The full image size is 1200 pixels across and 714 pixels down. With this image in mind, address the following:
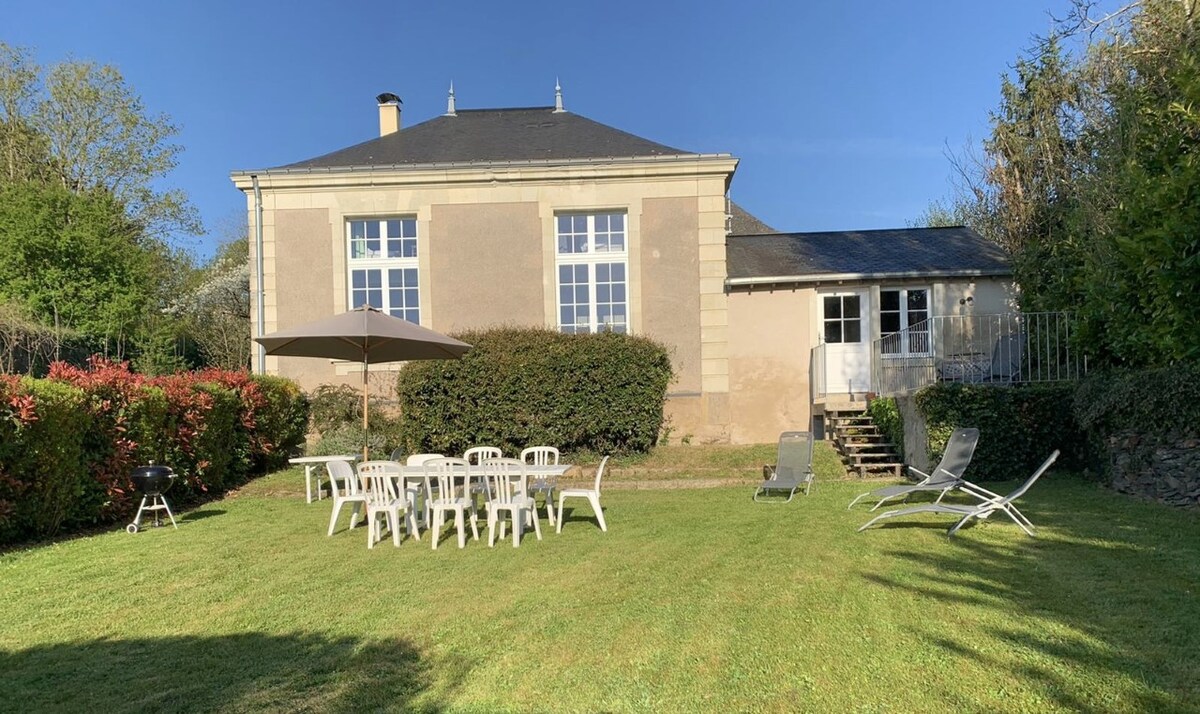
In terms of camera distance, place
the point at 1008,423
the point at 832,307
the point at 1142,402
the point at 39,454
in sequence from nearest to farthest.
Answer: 1. the point at 39,454
2. the point at 1142,402
3. the point at 1008,423
4. the point at 832,307

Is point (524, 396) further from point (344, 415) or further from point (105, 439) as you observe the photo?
point (105, 439)

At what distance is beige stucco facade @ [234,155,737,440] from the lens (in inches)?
552

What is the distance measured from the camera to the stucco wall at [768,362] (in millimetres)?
14094

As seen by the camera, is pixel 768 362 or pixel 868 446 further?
pixel 768 362

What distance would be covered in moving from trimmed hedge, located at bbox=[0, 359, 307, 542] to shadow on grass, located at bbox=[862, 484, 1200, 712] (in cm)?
754

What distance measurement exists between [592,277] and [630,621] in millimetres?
10655

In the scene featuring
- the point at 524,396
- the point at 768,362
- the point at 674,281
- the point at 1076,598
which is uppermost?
the point at 674,281

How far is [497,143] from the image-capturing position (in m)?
15.6

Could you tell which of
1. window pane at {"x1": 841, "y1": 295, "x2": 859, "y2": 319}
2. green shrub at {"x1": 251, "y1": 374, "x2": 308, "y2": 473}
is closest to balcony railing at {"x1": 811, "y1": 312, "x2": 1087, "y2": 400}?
window pane at {"x1": 841, "y1": 295, "x2": 859, "y2": 319}

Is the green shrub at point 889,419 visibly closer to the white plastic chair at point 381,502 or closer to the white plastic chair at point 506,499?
the white plastic chair at point 506,499

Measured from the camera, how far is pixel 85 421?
754 cm

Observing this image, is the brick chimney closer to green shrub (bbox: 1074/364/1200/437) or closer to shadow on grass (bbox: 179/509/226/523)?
shadow on grass (bbox: 179/509/226/523)

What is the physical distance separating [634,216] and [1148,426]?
8.99 m

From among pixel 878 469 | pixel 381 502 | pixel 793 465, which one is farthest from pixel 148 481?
pixel 878 469
